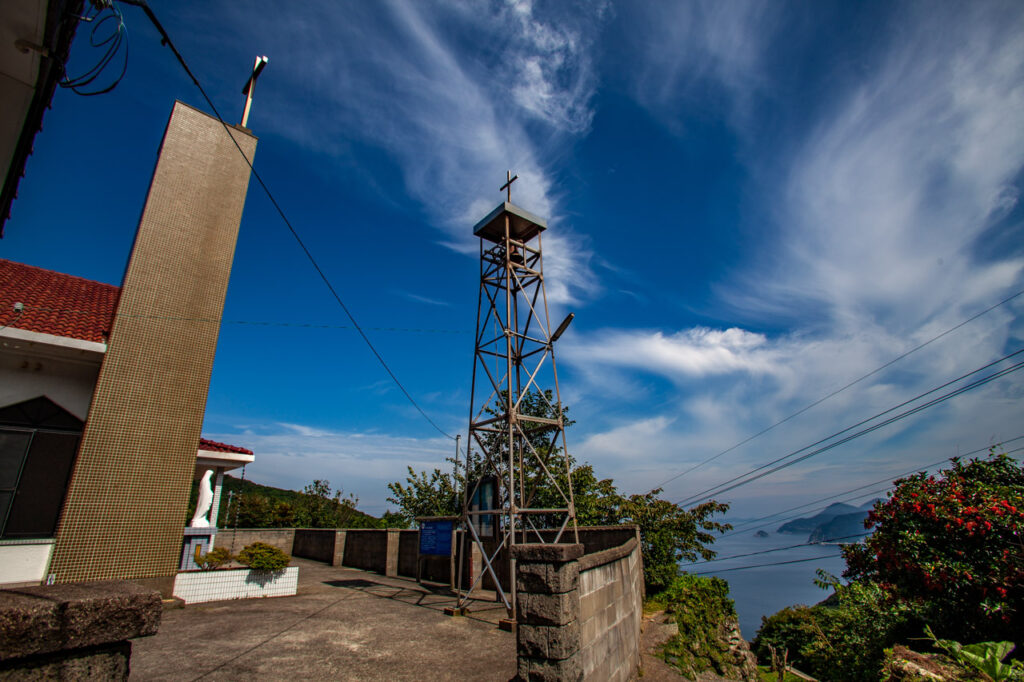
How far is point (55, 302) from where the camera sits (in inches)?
392

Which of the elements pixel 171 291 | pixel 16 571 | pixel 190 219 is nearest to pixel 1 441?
pixel 16 571

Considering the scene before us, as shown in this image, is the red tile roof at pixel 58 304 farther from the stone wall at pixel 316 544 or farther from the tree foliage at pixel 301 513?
the tree foliage at pixel 301 513

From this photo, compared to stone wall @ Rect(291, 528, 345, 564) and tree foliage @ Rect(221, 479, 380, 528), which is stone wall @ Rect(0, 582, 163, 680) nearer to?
stone wall @ Rect(291, 528, 345, 564)

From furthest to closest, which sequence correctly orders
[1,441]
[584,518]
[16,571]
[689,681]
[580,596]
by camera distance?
[584,518], [1,441], [16,571], [689,681], [580,596]

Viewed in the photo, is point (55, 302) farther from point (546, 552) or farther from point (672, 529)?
point (672, 529)

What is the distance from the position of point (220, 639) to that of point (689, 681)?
7.39 m

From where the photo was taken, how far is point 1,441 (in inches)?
323

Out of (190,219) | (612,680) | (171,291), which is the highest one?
(190,219)

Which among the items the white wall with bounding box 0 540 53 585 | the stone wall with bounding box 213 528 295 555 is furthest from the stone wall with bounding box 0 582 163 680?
the stone wall with bounding box 213 528 295 555

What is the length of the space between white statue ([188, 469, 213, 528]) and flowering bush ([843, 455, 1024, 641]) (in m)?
15.4

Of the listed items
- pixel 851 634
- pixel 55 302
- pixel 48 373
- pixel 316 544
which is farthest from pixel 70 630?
pixel 316 544

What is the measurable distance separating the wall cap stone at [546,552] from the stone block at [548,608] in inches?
12.2

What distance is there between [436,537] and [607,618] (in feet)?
23.8

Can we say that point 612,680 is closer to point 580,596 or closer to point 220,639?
point 580,596
